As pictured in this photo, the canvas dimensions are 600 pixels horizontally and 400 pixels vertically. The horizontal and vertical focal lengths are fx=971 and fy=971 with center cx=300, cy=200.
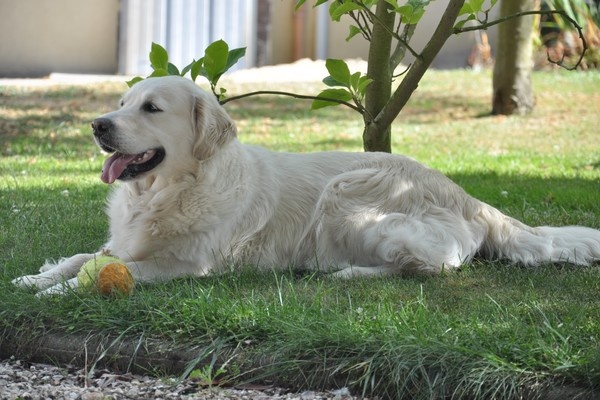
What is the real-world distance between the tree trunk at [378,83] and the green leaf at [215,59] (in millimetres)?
1307

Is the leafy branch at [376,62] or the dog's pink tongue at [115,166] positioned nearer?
the dog's pink tongue at [115,166]

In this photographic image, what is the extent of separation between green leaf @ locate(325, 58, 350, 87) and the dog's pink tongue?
123 centimetres

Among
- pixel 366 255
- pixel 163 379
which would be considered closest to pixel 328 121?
pixel 366 255

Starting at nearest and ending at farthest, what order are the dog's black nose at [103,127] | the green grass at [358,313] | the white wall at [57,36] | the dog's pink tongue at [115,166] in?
the green grass at [358,313] → the dog's black nose at [103,127] → the dog's pink tongue at [115,166] → the white wall at [57,36]

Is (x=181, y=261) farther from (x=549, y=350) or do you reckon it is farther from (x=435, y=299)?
(x=549, y=350)

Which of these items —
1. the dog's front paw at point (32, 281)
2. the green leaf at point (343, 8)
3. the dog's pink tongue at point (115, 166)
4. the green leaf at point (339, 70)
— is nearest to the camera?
the dog's front paw at point (32, 281)

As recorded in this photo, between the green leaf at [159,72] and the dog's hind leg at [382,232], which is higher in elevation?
the green leaf at [159,72]

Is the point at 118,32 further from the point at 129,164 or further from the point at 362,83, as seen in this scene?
the point at 129,164

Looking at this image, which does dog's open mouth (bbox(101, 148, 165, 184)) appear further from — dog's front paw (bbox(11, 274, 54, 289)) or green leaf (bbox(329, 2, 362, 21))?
green leaf (bbox(329, 2, 362, 21))

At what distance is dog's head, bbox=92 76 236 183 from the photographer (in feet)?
16.2

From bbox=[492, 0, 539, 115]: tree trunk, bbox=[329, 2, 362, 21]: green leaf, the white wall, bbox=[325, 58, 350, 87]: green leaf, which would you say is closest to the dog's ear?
bbox=[325, 58, 350, 87]: green leaf

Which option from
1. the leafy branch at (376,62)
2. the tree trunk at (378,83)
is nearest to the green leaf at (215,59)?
the leafy branch at (376,62)

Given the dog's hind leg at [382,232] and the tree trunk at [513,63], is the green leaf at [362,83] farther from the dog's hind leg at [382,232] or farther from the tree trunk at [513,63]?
the tree trunk at [513,63]

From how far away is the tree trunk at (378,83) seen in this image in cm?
638
